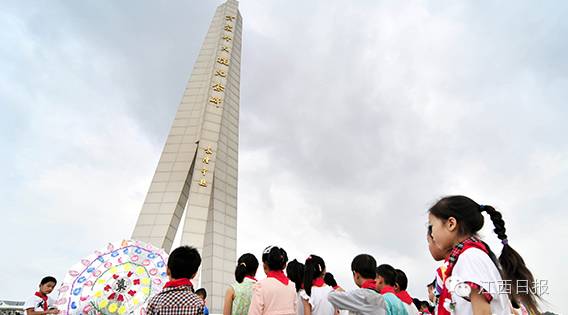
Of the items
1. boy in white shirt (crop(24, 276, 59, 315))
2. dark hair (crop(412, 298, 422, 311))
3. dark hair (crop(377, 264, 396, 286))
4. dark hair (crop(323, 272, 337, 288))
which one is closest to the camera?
dark hair (crop(377, 264, 396, 286))

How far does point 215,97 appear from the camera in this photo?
11.4 m

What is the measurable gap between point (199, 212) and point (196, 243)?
2.59 feet

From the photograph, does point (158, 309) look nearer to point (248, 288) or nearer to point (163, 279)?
point (248, 288)

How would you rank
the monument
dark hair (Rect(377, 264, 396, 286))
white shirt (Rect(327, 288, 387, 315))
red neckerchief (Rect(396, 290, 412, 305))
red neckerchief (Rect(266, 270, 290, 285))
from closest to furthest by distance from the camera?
white shirt (Rect(327, 288, 387, 315)), red neckerchief (Rect(266, 270, 290, 285)), dark hair (Rect(377, 264, 396, 286)), red neckerchief (Rect(396, 290, 412, 305)), the monument

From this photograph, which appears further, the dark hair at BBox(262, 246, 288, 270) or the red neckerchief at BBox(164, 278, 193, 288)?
the dark hair at BBox(262, 246, 288, 270)

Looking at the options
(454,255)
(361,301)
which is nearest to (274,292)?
(361,301)

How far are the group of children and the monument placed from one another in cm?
607

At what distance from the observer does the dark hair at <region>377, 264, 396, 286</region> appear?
256cm

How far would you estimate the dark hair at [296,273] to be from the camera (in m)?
2.68

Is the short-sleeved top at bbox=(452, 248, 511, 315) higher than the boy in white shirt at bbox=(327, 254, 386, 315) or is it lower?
lower

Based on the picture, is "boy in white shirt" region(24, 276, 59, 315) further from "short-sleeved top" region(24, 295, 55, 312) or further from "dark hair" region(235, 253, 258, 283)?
"dark hair" region(235, 253, 258, 283)

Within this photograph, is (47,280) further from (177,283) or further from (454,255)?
(454,255)

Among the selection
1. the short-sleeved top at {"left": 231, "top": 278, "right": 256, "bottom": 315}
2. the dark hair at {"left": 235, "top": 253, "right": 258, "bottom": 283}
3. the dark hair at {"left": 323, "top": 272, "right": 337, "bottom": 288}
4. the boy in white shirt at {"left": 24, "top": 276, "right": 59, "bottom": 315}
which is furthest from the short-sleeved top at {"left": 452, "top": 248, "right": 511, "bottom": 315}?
the boy in white shirt at {"left": 24, "top": 276, "right": 59, "bottom": 315}

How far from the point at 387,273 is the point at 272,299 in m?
0.83
